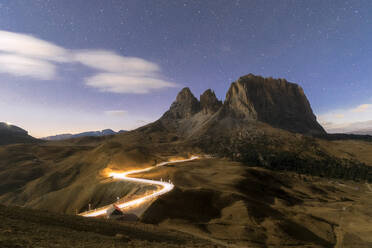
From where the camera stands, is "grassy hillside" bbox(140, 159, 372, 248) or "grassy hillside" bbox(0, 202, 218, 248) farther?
"grassy hillside" bbox(140, 159, 372, 248)

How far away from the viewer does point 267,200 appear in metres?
59.6

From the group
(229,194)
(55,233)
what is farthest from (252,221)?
(55,233)

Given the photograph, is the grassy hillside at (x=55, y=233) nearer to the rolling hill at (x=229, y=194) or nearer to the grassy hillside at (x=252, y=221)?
the rolling hill at (x=229, y=194)

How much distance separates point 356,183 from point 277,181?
52.8m

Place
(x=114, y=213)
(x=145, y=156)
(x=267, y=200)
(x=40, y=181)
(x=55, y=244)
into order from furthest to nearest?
(x=145, y=156) → (x=40, y=181) → (x=267, y=200) → (x=114, y=213) → (x=55, y=244)

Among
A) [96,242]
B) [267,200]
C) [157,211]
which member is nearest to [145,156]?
[267,200]

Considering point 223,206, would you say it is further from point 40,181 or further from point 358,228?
point 40,181

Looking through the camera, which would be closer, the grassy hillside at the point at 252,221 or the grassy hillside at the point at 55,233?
the grassy hillside at the point at 55,233

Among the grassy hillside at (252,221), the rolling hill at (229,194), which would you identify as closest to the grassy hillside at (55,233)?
the rolling hill at (229,194)

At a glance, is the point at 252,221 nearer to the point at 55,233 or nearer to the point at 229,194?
the point at 229,194

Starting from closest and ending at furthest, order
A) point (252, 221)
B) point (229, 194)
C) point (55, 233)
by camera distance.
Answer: point (55, 233) → point (252, 221) → point (229, 194)

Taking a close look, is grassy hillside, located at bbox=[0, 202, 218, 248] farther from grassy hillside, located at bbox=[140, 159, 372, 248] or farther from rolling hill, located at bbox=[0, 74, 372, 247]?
grassy hillside, located at bbox=[140, 159, 372, 248]

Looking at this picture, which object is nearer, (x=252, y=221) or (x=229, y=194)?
(x=252, y=221)

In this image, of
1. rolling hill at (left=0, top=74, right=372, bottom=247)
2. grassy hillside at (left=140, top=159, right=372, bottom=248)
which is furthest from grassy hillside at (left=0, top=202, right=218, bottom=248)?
grassy hillside at (left=140, top=159, right=372, bottom=248)
